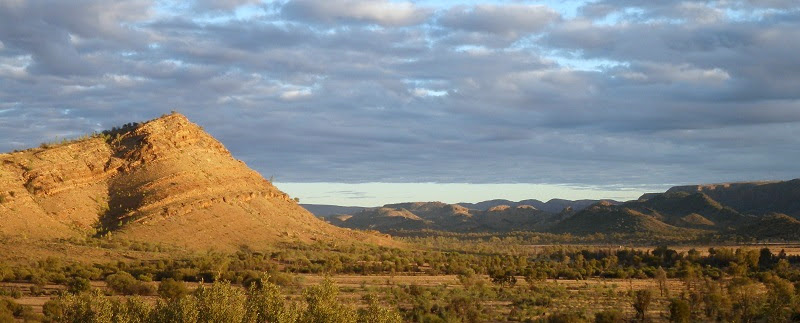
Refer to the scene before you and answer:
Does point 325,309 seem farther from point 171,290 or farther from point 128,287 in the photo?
point 128,287

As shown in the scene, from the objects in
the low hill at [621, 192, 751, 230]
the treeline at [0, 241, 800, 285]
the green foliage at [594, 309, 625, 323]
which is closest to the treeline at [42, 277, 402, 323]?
the green foliage at [594, 309, 625, 323]

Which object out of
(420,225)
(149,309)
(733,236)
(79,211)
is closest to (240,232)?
(79,211)

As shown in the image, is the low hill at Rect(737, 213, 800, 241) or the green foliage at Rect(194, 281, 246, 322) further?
the low hill at Rect(737, 213, 800, 241)

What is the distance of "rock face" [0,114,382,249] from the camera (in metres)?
68.2

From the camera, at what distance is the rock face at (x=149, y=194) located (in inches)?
2687

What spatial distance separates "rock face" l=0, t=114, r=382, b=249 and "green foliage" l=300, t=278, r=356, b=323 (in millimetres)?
45255

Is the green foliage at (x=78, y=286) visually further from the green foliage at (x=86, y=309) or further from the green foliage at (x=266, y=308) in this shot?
the green foliage at (x=266, y=308)

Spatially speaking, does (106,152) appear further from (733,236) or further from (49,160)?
(733,236)

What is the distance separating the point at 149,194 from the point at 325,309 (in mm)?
53974

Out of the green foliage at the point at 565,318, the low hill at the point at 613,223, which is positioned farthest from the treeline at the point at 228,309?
the low hill at the point at 613,223

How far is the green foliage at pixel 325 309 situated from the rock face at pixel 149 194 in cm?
4525

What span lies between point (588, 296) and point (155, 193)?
41669 millimetres

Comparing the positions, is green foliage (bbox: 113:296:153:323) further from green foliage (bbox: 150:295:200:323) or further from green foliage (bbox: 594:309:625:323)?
green foliage (bbox: 594:309:625:323)

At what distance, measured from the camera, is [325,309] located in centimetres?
2433
